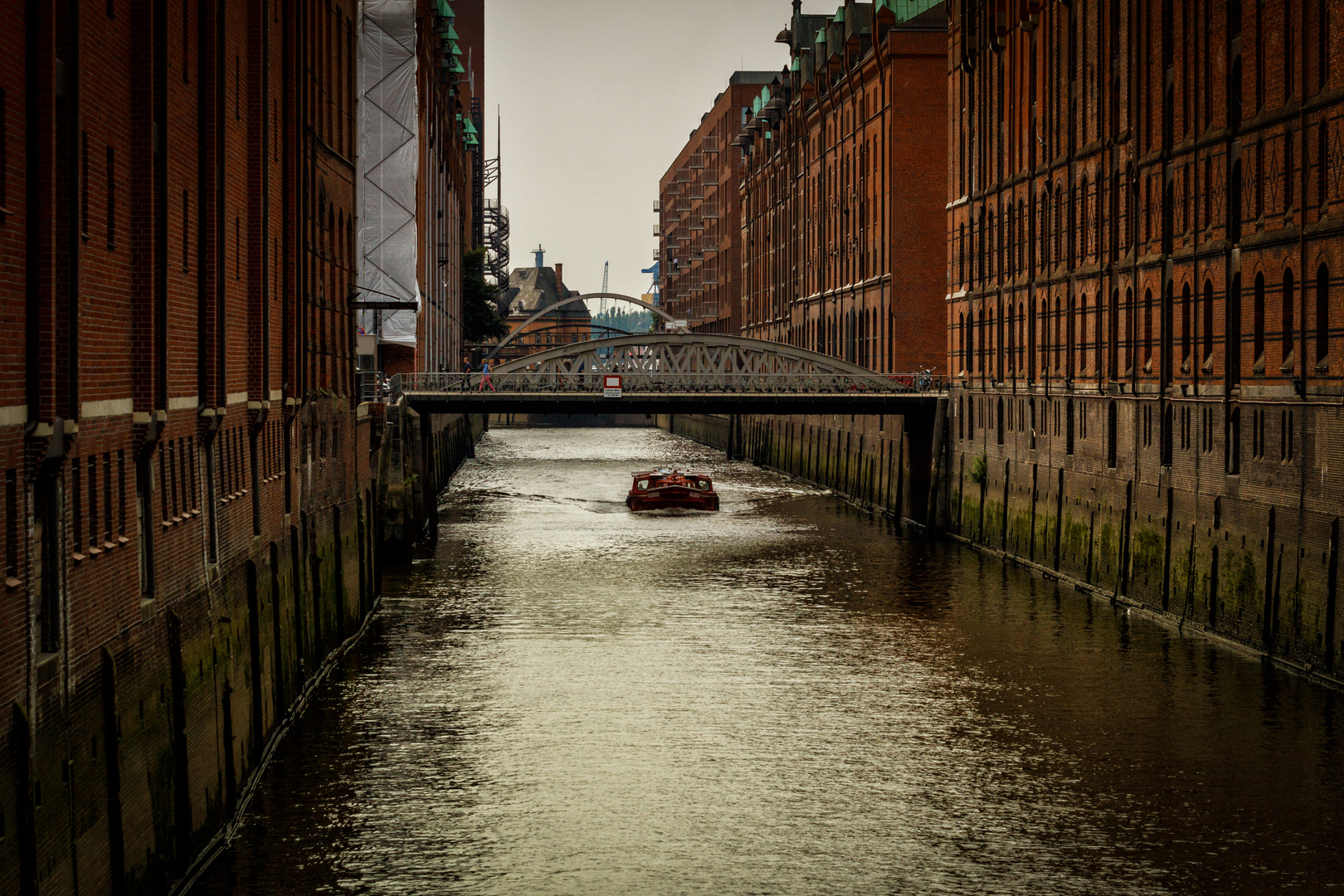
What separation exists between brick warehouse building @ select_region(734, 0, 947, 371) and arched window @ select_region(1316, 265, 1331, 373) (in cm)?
3715

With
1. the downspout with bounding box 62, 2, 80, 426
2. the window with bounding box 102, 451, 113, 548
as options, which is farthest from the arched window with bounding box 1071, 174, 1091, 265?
the downspout with bounding box 62, 2, 80, 426

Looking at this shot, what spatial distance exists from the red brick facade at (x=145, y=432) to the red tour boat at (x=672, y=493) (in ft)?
107

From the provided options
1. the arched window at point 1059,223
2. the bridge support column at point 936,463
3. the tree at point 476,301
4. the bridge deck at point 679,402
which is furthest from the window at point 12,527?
the tree at point 476,301

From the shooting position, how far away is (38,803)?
39.4ft

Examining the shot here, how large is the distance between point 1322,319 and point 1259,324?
2816 mm

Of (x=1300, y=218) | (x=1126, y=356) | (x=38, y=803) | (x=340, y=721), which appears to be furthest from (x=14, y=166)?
(x=1126, y=356)

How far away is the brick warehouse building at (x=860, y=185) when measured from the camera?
6506cm

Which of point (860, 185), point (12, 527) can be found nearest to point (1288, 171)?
point (12, 527)

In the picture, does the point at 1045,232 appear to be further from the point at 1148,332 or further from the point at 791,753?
the point at 791,753

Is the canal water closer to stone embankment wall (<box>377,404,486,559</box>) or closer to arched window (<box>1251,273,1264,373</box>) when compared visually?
stone embankment wall (<box>377,404,486,559</box>)

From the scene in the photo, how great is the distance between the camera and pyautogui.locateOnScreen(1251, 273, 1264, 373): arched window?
30.4 meters

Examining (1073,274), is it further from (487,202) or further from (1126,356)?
(487,202)

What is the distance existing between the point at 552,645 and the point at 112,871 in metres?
17.3

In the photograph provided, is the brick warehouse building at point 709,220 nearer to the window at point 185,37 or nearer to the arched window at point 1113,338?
the arched window at point 1113,338
